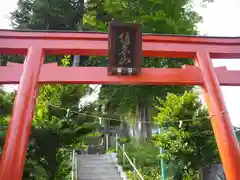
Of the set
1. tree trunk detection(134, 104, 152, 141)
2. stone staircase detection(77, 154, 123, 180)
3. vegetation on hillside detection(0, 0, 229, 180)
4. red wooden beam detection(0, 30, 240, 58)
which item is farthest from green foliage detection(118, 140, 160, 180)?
red wooden beam detection(0, 30, 240, 58)

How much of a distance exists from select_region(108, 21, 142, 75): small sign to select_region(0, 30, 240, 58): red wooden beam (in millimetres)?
441

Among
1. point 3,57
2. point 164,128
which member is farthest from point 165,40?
point 3,57

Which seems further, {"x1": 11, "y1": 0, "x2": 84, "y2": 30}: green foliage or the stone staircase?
{"x1": 11, "y1": 0, "x2": 84, "y2": 30}: green foliage

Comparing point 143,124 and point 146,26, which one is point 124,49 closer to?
point 146,26

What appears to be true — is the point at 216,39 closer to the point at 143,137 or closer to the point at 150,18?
the point at 150,18

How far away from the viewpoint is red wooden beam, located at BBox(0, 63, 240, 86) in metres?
5.13

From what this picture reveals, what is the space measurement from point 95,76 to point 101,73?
15 cm

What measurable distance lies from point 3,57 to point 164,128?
1100 cm

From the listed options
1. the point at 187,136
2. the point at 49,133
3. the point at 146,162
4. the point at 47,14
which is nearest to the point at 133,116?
the point at 146,162

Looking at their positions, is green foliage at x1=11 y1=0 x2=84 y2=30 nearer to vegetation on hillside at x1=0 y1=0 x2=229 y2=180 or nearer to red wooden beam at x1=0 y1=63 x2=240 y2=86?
vegetation on hillside at x1=0 y1=0 x2=229 y2=180

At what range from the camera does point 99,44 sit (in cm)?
578

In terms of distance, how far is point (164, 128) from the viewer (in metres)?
7.00

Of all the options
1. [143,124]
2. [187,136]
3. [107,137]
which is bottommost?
[187,136]

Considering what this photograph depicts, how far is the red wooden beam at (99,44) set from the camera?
18.0 feet
